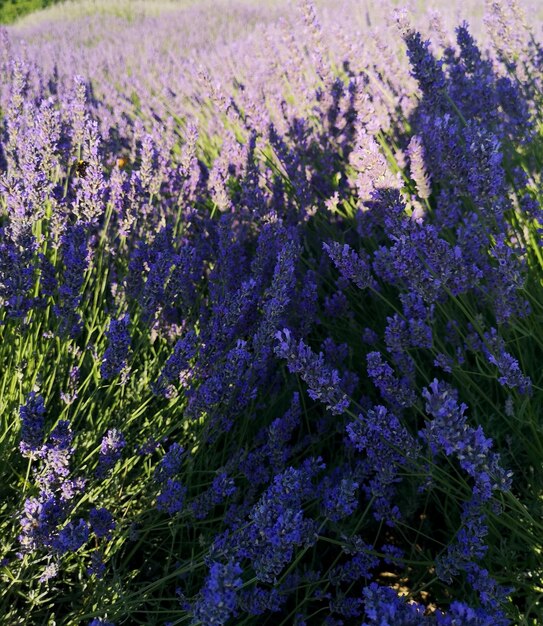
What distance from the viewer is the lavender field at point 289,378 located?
140cm

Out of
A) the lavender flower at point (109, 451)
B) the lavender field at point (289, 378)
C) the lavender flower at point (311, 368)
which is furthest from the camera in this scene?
the lavender flower at point (109, 451)

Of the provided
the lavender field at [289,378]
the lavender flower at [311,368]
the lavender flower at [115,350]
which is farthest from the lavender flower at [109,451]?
the lavender flower at [311,368]

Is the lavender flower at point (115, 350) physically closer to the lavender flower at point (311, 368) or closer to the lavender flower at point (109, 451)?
the lavender flower at point (109, 451)

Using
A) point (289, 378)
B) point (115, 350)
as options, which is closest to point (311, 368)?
point (115, 350)

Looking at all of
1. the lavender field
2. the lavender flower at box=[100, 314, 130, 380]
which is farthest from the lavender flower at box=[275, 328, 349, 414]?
the lavender flower at box=[100, 314, 130, 380]

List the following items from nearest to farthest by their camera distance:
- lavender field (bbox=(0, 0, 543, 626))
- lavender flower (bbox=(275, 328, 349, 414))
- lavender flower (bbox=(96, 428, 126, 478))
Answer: lavender flower (bbox=(275, 328, 349, 414)) < lavender field (bbox=(0, 0, 543, 626)) < lavender flower (bbox=(96, 428, 126, 478))

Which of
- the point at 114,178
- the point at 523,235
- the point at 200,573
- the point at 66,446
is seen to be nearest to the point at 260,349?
the point at 66,446

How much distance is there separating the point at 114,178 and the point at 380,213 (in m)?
0.97

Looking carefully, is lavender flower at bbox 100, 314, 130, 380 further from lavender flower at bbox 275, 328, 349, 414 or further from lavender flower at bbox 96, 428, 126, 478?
lavender flower at bbox 275, 328, 349, 414

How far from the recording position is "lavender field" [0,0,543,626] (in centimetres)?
140

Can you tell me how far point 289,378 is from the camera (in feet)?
7.57

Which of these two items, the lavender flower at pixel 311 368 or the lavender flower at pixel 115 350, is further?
the lavender flower at pixel 115 350

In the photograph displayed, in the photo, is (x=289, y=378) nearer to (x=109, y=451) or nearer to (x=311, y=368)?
(x=109, y=451)

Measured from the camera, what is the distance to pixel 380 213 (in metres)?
2.09
